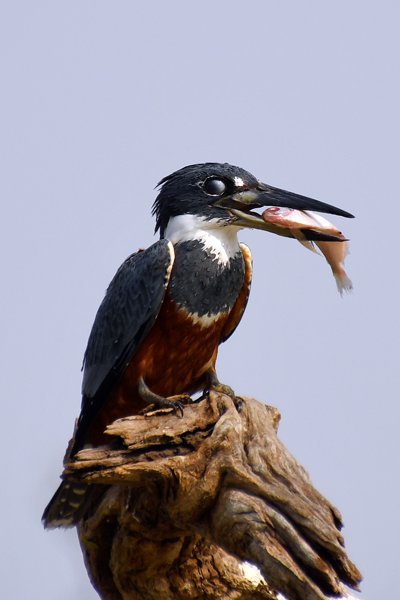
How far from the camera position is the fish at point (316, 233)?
6.87 metres

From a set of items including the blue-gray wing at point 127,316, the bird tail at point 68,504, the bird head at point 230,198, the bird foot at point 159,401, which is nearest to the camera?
the bird foot at point 159,401

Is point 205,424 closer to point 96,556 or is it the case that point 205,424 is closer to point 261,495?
point 261,495

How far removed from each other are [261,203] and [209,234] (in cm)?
38

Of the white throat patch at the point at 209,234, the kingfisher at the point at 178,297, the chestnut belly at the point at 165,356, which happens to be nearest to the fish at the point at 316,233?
the kingfisher at the point at 178,297

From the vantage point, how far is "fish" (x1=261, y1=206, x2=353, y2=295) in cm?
687

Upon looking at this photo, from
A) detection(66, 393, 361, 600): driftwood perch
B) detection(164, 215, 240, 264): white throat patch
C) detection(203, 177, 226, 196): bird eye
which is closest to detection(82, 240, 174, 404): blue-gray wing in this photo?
detection(164, 215, 240, 264): white throat patch

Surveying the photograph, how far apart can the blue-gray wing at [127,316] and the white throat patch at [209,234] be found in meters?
0.14

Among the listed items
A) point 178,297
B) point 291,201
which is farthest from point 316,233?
point 178,297

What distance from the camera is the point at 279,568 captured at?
5.15 meters

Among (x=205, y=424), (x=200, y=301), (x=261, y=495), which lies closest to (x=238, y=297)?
(x=200, y=301)

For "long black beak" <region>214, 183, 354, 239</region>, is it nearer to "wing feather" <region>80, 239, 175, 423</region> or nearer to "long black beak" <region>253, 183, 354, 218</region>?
"long black beak" <region>253, 183, 354, 218</region>

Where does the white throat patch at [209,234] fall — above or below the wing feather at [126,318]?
above

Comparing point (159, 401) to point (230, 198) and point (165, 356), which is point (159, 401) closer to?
point (165, 356)

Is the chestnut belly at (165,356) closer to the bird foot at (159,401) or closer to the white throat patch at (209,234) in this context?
the bird foot at (159,401)
